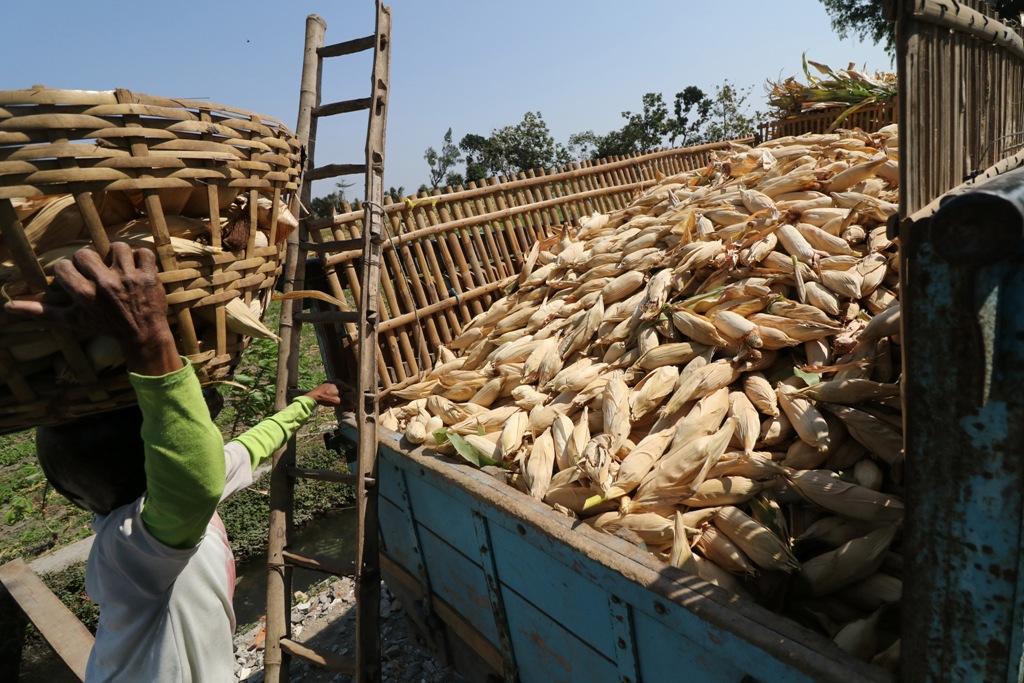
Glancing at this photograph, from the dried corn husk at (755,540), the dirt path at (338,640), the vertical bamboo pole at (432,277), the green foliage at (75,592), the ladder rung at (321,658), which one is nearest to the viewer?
the dried corn husk at (755,540)

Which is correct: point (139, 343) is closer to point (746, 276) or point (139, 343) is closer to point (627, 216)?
point (746, 276)

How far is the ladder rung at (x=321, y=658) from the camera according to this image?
2670mm

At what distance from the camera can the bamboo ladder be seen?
267 cm

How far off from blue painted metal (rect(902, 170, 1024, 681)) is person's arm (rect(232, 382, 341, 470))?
1722 mm

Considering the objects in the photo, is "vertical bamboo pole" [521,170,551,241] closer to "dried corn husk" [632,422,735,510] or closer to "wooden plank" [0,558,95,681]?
"dried corn husk" [632,422,735,510]

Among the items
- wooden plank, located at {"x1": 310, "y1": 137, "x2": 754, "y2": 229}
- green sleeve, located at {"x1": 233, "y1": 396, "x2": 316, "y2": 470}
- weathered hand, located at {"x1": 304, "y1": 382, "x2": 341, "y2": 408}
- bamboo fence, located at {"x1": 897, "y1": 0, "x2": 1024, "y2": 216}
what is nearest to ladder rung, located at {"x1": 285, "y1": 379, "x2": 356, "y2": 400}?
weathered hand, located at {"x1": 304, "y1": 382, "x2": 341, "y2": 408}

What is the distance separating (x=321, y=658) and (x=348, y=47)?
9.84 ft

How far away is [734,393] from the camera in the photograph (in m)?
2.13

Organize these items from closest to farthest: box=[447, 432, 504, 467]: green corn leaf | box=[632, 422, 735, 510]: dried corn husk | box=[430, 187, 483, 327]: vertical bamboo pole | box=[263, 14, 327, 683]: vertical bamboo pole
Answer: box=[632, 422, 735, 510]: dried corn husk → box=[447, 432, 504, 467]: green corn leaf → box=[263, 14, 327, 683]: vertical bamboo pole → box=[430, 187, 483, 327]: vertical bamboo pole

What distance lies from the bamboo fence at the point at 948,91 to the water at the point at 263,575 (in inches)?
145

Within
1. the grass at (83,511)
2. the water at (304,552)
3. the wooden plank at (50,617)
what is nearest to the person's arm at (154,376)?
the wooden plank at (50,617)

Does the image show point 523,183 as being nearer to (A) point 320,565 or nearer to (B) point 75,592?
(A) point 320,565

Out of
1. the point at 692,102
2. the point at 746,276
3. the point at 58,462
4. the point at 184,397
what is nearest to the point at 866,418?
the point at 746,276

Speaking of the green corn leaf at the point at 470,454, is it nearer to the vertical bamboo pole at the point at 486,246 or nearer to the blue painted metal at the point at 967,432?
the blue painted metal at the point at 967,432
